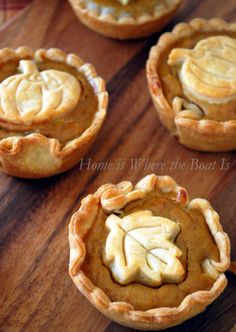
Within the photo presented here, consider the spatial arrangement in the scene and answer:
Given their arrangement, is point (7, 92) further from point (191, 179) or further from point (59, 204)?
point (191, 179)

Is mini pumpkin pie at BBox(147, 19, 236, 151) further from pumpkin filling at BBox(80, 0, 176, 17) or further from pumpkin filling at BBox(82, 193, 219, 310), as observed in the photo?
pumpkin filling at BBox(82, 193, 219, 310)

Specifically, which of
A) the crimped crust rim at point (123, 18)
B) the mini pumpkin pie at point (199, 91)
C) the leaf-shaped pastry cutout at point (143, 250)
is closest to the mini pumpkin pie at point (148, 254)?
the leaf-shaped pastry cutout at point (143, 250)

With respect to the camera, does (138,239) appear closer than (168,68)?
Yes

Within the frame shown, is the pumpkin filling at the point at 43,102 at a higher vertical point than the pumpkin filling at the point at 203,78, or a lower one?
higher

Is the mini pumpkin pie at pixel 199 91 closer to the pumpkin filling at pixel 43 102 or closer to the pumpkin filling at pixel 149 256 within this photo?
the pumpkin filling at pixel 43 102

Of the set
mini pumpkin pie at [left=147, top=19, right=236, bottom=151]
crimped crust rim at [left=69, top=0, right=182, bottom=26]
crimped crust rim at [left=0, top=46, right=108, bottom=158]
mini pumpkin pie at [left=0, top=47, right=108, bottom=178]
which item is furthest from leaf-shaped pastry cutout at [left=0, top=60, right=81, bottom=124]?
crimped crust rim at [left=69, top=0, right=182, bottom=26]

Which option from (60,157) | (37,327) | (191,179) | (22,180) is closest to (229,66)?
(191,179)
